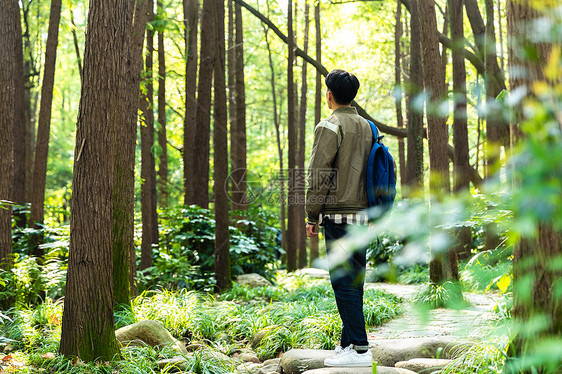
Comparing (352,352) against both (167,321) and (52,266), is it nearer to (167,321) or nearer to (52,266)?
(167,321)

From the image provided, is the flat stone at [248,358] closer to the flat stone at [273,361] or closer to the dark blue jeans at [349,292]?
the flat stone at [273,361]

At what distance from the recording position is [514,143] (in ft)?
7.38

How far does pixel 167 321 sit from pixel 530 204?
601 cm

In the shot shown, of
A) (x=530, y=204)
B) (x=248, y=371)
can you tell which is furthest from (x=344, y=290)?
(x=530, y=204)

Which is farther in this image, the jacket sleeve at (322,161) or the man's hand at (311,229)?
the man's hand at (311,229)

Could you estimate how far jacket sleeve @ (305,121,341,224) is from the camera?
418 centimetres

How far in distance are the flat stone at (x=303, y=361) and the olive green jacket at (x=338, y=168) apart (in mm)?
1257

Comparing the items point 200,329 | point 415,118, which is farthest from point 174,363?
point 415,118

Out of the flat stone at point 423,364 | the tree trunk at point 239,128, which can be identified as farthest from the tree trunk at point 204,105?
the flat stone at point 423,364

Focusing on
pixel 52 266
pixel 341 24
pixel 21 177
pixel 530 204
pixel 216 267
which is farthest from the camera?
pixel 341 24

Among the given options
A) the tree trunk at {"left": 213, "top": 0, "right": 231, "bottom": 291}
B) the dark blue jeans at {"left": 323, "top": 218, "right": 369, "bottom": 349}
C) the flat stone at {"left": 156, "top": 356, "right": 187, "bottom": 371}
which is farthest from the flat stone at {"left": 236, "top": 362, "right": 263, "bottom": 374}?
the tree trunk at {"left": 213, "top": 0, "right": 231, "bottom": 291}

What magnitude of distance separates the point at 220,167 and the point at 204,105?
192 cm

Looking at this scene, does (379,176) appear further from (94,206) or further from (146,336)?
(146,336)

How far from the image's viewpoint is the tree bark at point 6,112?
23.9 ft
